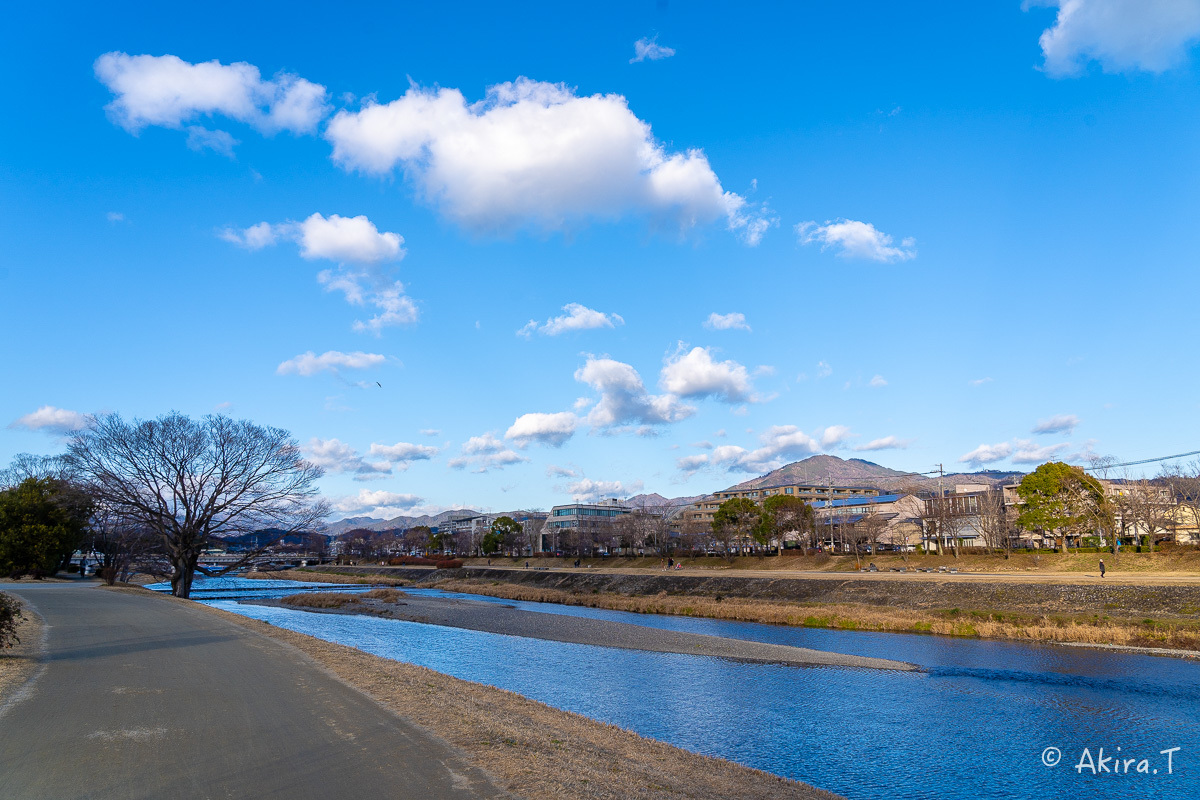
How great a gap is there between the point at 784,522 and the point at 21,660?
78516mm

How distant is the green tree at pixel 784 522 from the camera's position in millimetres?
83438

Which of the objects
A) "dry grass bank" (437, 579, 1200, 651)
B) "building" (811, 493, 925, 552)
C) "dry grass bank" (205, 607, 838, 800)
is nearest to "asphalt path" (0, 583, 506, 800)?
"dry grass bank" (205, 607, 838, 800)

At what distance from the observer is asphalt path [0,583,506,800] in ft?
25.5

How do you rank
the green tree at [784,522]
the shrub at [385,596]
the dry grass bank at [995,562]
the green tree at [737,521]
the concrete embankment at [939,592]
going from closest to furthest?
the concrete embankment at [939,592]
the dry grass bank at [995,562]
the shrub at [385,596]
the green tree at [784,522]
the green tree at [737,521]

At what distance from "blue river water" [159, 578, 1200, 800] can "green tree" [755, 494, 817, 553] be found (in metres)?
53.4

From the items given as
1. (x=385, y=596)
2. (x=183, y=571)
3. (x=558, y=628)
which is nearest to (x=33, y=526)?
(x=183, y=571)

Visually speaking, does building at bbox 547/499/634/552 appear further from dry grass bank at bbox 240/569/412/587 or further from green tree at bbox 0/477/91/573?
green tree at bbox 0/477/91/573

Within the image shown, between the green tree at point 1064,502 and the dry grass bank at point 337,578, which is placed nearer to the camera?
the green tree at point 1064,502

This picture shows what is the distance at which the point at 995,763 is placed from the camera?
46.1 feet

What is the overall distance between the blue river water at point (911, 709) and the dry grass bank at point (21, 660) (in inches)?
447

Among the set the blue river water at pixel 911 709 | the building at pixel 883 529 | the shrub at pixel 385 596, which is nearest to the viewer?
the blue river water at pixel 911 709

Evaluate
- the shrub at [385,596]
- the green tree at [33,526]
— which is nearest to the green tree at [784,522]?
the shrub at [385,596]

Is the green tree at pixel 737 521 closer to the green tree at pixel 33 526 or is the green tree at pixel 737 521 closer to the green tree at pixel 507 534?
the green tree at pixel 507 534

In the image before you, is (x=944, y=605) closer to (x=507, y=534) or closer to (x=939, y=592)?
(x=939, y=592)
